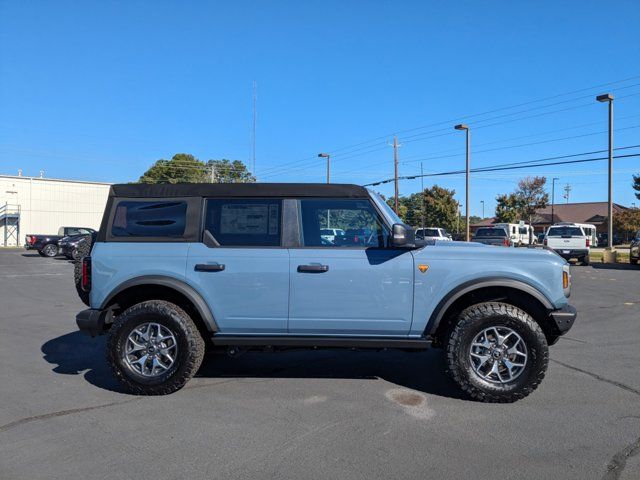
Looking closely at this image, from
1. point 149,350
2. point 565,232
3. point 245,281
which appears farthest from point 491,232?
point 149,350

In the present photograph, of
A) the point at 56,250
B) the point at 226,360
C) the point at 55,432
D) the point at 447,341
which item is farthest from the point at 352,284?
the point at 56,250

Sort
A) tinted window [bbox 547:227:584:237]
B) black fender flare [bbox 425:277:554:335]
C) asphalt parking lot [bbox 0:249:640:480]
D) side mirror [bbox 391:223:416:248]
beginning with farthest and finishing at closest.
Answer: tinted window [bbox 547:227:584:237]
black fender flare [bbox 425:277:554:335]
side mirror [bbox 391:223:416:248]
asphalt parking lot [bbox 0:249:640:480]

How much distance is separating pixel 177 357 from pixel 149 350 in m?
0.28

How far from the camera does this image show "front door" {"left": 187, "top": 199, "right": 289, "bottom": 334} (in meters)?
4.68

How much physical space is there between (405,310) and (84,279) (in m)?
3.07

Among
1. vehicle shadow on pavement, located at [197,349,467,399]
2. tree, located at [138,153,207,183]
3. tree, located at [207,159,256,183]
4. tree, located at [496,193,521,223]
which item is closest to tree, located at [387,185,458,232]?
tree, located at [496,193,521,223]

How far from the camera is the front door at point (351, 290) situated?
182 inches

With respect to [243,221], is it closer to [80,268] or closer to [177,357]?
[177,357]

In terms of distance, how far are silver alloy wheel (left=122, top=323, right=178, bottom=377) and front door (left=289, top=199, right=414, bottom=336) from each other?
3.84 feet

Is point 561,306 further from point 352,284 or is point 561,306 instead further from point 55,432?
point 55,432

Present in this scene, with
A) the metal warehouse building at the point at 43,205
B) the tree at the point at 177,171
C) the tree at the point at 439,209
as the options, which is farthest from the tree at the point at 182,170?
the tree at the point at 439,209

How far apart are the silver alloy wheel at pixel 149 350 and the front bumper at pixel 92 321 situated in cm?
32

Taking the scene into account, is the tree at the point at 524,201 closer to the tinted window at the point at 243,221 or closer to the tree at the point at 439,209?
the tree at the point at 439,209

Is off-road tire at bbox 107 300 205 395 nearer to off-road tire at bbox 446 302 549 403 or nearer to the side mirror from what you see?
the side mirror
